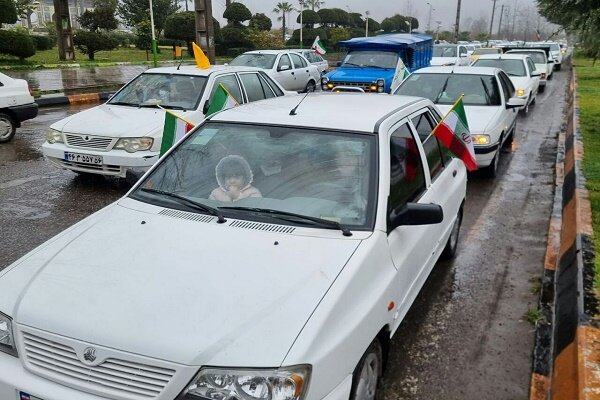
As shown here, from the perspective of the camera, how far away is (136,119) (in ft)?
23.9

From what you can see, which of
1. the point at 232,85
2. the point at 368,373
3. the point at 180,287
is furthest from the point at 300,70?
the point at 180,287

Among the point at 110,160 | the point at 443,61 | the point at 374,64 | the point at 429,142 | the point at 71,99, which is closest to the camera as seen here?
the point at 429,142

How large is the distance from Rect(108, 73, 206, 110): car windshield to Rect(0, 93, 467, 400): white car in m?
3.98

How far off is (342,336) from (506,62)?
594 inches

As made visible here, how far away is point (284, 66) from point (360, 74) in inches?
100

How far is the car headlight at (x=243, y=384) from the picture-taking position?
2.11 meters

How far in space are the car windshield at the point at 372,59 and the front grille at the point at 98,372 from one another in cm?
1322

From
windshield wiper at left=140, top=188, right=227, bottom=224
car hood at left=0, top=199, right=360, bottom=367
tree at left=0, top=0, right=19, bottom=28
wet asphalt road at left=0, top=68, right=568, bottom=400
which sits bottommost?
wet asphalt road at left=0, top=68, right=568, bottom=400

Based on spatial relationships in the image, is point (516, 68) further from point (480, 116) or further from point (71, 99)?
point (71, 99)

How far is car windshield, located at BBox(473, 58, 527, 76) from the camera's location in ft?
49.4

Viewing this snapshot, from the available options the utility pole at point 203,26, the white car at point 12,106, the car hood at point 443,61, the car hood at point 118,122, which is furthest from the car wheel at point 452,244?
the car hood at point 443,61

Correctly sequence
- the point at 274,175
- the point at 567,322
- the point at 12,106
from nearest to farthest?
the point at 274,175, the point at 567,322, the point at 12,106

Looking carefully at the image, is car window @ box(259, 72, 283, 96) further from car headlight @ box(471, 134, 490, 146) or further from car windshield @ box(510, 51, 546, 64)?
car windshield @ box(510, 51, 546, 64)

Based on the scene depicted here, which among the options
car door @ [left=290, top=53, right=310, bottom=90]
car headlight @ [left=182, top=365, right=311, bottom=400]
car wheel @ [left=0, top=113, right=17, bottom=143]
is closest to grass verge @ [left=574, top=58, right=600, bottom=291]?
car headlight @ [left=182, top=365, right=311, bottom=400]
